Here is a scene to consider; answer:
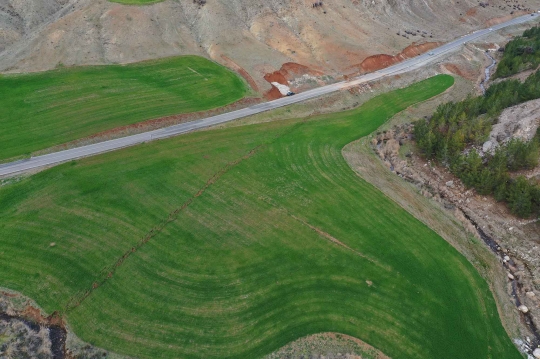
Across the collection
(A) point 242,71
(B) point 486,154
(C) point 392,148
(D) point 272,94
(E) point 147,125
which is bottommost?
(E) point 147,125

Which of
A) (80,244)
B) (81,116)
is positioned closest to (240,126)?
(81,116)

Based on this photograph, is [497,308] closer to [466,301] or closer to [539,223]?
[466,301]

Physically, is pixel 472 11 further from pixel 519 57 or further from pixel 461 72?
pixel 461 72

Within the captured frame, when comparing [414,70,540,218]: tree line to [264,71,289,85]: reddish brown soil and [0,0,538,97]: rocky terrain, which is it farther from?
[264,71,289,85]: reddish brown soil

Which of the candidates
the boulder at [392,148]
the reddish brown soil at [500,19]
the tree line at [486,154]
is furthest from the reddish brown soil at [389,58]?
the reddish brown soil at [500,19]

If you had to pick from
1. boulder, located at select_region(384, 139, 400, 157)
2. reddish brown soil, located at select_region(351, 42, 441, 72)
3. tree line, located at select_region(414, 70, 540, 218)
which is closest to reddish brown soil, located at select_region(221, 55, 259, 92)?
reddish brown soil, located at select_region(351, 42, 441, 72)

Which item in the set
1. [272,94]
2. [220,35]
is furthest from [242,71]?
[220,35]
